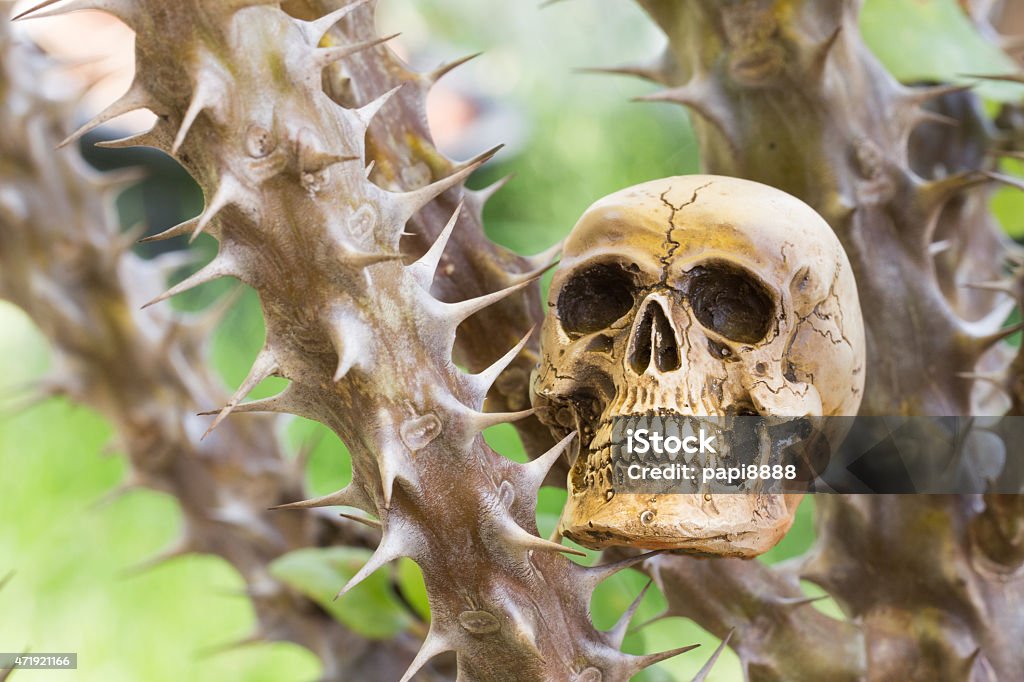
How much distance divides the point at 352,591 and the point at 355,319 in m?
0.27

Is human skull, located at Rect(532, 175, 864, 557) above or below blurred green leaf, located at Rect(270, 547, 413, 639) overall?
above

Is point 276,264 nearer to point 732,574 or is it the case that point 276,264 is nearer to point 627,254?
point 627,254

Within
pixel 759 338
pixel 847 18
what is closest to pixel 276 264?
pixel 759 338

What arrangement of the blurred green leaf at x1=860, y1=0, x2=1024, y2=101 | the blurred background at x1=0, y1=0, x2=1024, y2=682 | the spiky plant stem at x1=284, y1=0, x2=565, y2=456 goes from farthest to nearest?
Answer: the blurred background at x1=0, y1=0, x2=1024, y2=682 < the blurred green leaf at x1=860, y1=0, x2=1024, y2=101 < the spiky plant stem at x1=284, y1=0, x2=565, y2=456

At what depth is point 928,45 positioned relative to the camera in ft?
1.66

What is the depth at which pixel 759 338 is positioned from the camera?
0.38m

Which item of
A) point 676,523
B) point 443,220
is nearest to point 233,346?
point 443,220

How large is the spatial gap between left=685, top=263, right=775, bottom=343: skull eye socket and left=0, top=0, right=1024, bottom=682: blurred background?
21 cm

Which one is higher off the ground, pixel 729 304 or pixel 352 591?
pixel 729 304

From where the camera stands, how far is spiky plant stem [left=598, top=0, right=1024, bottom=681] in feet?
1.40

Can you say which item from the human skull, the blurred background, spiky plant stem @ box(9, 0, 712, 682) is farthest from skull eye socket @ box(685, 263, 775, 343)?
the blurred background

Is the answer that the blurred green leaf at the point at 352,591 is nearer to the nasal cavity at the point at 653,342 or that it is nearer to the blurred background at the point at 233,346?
the blurred background at the point at 233,346

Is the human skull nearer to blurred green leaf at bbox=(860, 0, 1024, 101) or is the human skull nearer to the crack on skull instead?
the crack on skull

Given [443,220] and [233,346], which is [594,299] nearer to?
[443,220]
